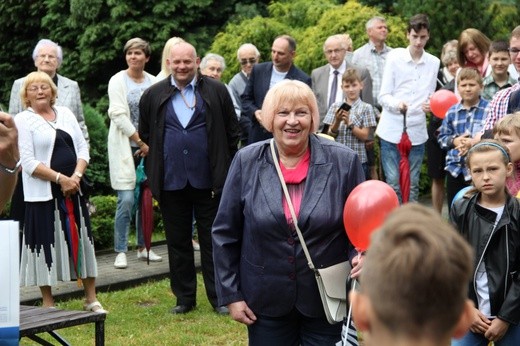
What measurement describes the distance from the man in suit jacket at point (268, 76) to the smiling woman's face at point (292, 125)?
6.15 m

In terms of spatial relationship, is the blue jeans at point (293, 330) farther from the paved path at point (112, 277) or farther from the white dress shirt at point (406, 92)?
the white dress shirt at point (406, 92)

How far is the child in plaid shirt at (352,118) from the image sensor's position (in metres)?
11.4

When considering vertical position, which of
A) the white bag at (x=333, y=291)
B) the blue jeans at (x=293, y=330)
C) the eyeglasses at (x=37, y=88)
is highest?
the eyeglasses at (x=37, y=88)

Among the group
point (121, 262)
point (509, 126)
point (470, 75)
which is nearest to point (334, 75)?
point (470, 75)

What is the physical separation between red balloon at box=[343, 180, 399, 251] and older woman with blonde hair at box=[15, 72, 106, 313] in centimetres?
431

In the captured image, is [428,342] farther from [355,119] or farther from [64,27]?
[64,27]

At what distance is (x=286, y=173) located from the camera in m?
5.66

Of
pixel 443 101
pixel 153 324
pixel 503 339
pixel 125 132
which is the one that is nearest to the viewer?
pixel 503 339

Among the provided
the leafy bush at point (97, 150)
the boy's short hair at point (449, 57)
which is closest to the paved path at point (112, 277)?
the leafy bush at point (97, 150)

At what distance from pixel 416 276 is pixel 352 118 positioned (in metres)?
9.04

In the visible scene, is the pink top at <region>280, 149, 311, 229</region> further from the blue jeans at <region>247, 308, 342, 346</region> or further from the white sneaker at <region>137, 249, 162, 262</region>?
the white sneaker at <region>137, 249, 162, 262</region>

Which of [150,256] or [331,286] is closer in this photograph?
[331,286]

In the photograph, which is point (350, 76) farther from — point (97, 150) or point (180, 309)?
point (97, 150)

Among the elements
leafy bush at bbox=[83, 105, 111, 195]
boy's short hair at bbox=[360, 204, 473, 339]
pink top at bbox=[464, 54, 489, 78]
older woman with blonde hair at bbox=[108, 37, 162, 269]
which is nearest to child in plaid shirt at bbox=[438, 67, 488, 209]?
pink top at bbox=[464, 54, 489, 78]
